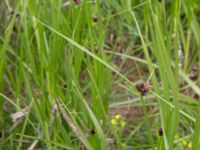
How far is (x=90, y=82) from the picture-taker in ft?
4.15

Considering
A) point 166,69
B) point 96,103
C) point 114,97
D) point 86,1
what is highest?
point 86,1

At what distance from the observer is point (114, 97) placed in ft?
5.44

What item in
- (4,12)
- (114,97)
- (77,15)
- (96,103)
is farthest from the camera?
(4,12)

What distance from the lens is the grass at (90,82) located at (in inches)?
41.1

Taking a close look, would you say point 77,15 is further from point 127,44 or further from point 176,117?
point 127,44

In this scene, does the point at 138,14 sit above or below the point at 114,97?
above

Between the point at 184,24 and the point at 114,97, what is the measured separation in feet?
1.67

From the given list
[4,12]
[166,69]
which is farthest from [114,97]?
[166,69]

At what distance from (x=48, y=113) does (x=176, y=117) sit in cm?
47

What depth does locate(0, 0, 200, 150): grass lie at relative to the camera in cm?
104

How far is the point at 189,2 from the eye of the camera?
1.46 metres

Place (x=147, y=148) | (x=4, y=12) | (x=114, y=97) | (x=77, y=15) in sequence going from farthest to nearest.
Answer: (x=4, y=12), (x=114, y=97), (x=147, y=148), (x=77, y=15)

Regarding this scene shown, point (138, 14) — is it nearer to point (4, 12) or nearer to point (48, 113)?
point (4, 12)

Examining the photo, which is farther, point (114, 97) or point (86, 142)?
point (114, 97)
